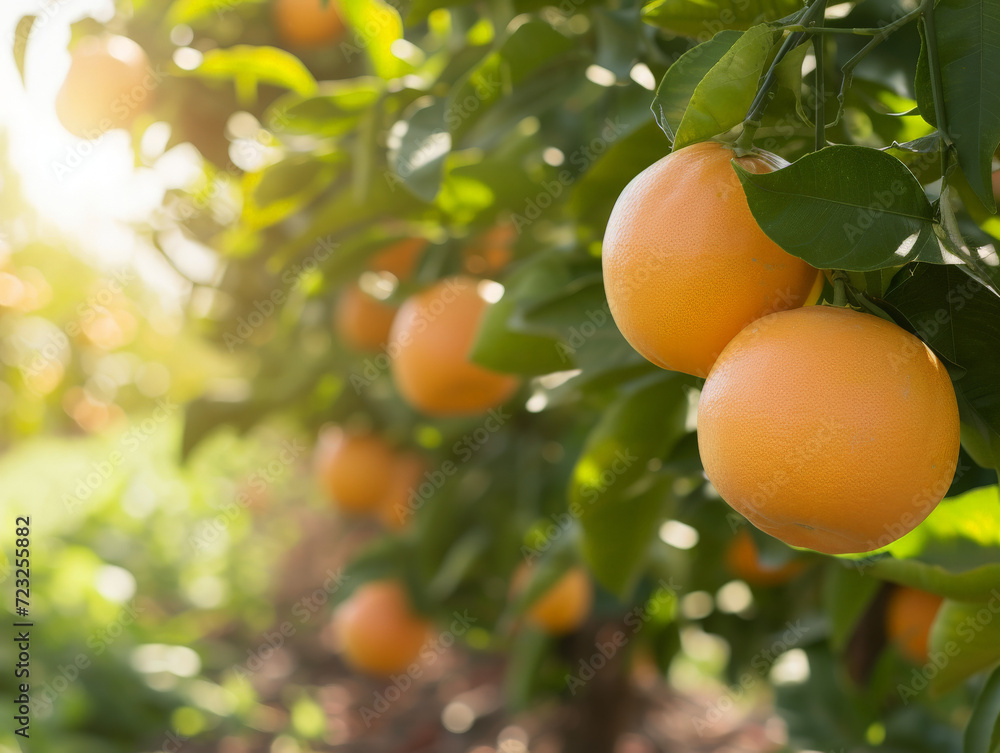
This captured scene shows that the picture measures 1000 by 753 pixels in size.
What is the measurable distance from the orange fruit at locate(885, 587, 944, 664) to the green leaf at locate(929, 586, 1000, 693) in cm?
42

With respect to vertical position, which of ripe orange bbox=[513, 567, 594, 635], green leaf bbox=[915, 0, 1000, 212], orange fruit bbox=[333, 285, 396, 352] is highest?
green leaf bbox=[915, 0, 1000, 212]

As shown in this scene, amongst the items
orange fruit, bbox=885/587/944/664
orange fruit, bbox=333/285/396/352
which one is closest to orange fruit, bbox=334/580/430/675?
orange fruit, bbox=333/285/396/352

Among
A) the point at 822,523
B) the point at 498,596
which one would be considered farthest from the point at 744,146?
the point at 498,596

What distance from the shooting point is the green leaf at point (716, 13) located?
0.45 metres

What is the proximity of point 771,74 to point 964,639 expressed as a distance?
0.41 metres

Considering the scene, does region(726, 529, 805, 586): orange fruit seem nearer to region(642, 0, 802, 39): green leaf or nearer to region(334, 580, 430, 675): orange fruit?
region(334, 580, 430, 675): orange fruit

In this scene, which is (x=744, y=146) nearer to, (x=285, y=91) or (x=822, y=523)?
(x=822, y=523)

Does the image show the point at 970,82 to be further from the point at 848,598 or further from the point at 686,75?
the point at 848,598

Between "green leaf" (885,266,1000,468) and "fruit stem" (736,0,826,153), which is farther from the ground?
"fruit stem" (736,0,826,153)

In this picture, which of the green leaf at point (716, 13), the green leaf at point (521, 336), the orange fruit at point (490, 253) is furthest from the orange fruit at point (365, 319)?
the green leaf at point (716, 13)

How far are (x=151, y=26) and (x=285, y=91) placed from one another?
1.12ft

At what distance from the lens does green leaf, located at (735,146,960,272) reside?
342 mm

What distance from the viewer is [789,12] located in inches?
18.5

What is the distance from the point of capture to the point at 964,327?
0.40 metres
